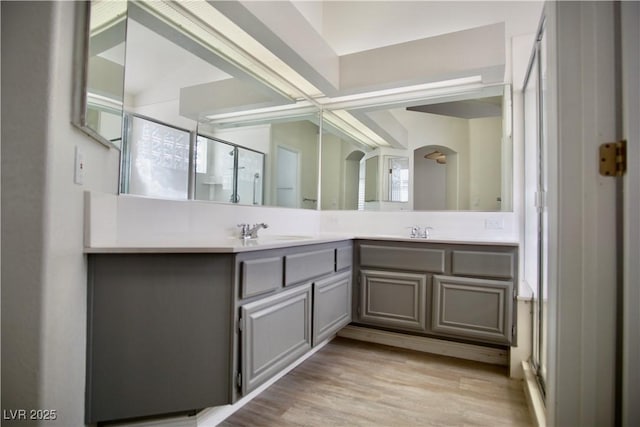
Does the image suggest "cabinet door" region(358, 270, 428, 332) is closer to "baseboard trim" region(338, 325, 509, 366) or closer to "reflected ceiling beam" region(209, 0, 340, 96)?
"baseboard trim" region(338, 325, 509, 366)

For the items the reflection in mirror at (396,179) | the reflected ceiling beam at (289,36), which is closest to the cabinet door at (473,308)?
the reflection in mirror at (396,179)

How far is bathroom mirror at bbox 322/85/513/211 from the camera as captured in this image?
2646 millimetres

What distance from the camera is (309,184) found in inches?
125

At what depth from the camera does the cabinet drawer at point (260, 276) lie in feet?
4.84

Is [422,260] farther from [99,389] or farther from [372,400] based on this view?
[99,389]

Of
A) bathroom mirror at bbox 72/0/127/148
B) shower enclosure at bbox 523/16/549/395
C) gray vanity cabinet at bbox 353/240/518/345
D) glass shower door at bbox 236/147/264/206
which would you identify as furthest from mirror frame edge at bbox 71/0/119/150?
gray vanity cabinet at bbox 353/240/518/345

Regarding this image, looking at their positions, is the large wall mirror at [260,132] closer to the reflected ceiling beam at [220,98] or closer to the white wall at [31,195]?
the reflected ceiling beam at [220,98]

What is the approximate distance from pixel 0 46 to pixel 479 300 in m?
2.66

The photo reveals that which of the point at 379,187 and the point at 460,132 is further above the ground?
the point at 460,132

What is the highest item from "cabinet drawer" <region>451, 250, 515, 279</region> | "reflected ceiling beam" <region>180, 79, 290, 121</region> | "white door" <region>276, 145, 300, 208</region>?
"reflected ceiling beam" <region>180, 79, 290, 121</region>

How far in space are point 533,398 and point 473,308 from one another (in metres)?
0.64

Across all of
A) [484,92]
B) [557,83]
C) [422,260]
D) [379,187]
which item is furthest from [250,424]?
[484,92]

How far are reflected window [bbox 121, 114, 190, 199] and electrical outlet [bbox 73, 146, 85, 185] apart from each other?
1.24ft

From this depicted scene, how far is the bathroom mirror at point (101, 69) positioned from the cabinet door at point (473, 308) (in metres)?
2.16
